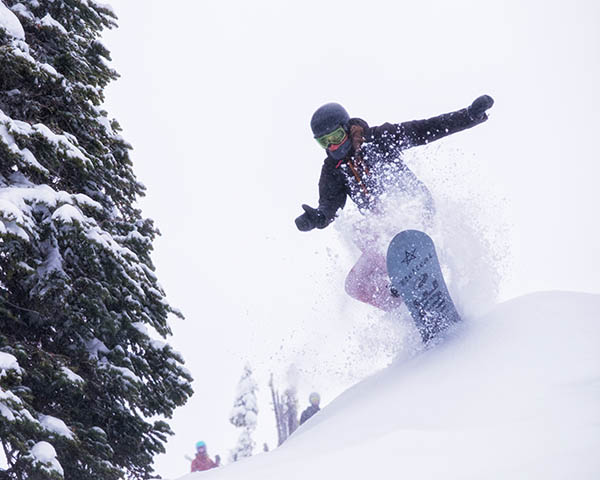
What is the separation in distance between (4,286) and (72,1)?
2.93m

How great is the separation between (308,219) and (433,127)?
1665 mm

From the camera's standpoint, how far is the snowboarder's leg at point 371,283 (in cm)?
549

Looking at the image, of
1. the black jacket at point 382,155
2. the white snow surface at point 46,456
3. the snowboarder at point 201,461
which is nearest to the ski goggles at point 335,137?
the black jacket at point 382,155

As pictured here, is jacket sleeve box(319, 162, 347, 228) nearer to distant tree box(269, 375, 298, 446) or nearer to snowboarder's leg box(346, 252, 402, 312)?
snowboarder's leg box(346, 252, 402, 312)

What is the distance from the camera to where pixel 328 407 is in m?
4.91

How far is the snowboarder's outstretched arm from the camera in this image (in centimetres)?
524

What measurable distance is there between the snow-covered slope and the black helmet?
2.48 meters

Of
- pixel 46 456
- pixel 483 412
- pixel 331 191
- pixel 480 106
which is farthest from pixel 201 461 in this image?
pixel 483 412

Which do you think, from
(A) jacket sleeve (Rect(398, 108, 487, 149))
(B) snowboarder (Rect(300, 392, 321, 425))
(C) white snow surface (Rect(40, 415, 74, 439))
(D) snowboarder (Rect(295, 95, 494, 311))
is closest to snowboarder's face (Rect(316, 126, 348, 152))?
(D) snowboarder (Rect(295, 95, 494, 311))

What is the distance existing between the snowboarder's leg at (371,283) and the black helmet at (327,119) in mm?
1427

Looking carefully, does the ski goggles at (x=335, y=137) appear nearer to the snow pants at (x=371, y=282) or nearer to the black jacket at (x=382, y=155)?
the black jacket at (x=382, y=155)

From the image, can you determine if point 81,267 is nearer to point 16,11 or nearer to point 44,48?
point 44,48

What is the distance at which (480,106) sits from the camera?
5.21 m

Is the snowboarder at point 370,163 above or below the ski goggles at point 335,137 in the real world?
below
